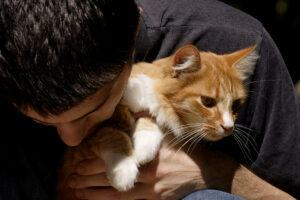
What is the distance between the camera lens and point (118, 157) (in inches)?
63.2

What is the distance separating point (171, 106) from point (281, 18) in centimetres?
193

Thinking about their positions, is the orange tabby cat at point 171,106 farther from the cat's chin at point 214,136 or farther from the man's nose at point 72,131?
the man's nose at point 72,131

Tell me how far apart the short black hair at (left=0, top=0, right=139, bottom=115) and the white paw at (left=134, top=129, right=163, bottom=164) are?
1.38 feet

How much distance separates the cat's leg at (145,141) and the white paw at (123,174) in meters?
0.05

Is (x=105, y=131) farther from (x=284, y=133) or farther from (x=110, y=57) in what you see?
(x=284, y=133)

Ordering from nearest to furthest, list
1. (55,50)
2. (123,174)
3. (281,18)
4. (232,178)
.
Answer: (55,50) < (123,174) < (232,178) < (281,18)

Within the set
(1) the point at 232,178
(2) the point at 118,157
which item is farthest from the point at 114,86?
(1) the point at 232,178

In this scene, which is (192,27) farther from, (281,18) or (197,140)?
(281,18)

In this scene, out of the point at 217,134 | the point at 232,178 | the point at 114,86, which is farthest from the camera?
the point at 232,178

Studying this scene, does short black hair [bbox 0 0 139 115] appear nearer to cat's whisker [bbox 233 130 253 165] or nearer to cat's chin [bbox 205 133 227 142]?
cat's chin [bbox 205 133 227 142]

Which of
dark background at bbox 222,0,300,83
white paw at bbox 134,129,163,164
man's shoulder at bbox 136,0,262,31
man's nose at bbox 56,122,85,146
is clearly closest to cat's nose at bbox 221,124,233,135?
white paw at bbox 134,129,163,164

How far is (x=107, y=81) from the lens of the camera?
1.28m

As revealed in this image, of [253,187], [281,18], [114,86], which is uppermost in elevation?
[114,86]

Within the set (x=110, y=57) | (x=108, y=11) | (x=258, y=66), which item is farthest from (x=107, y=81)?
(x=258, y=66)
